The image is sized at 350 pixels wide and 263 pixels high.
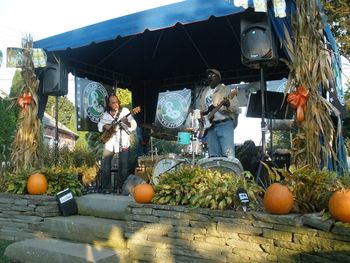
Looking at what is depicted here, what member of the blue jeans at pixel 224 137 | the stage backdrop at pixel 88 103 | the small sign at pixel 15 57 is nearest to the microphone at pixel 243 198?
the blue jeans at pixel 224 137

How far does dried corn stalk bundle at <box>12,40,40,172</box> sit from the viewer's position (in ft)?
19.5

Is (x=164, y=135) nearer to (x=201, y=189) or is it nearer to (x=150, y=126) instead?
(x=150, y=126)

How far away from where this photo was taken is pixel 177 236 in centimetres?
352

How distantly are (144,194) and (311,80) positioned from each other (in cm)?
202

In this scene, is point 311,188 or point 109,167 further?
point 109,167

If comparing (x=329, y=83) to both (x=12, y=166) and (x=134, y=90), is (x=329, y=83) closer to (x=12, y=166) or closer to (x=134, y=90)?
(x=12, y=166)

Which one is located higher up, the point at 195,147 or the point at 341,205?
the point at 195,147

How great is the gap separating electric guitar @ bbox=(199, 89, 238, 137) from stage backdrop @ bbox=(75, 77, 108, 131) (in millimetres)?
3065

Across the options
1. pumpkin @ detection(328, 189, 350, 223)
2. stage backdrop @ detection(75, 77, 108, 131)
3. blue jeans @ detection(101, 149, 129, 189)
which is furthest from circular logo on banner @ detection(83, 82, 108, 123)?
pumpkin @ detection(328, 189, 350, 223)

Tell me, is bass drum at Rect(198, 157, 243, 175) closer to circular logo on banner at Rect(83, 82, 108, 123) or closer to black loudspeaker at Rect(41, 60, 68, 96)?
black loudspeaker at Rect(41, 60, 68, 96)

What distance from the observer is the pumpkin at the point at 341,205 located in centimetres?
264

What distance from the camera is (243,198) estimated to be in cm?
329

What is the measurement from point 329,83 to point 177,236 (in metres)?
2.31

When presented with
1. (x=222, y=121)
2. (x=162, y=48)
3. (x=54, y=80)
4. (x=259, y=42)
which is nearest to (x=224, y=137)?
(x=222, y=121)
